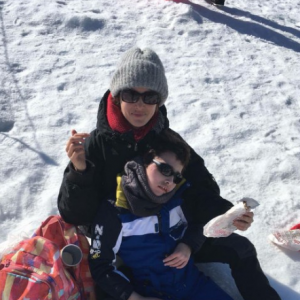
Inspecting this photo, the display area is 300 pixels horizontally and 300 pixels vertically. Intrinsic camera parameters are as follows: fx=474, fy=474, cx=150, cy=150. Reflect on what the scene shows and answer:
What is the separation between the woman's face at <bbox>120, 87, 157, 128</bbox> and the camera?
2514mm

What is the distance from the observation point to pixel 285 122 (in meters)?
4.46

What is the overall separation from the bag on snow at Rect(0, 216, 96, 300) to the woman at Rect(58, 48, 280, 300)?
4.0 inches

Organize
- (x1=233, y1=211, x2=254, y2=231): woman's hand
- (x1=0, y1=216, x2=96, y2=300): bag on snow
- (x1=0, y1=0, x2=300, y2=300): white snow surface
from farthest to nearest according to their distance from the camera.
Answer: (x1=0, y1=0, x2=300, y2=300): white snow surface < (x1=233, y1=211, x2=254, y2=231): woman's hand < (x1=0, y1=216, x2=96, y2=300): bag on snow

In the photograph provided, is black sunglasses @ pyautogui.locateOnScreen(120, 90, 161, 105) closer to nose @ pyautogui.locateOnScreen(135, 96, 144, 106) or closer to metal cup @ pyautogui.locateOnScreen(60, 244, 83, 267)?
nose @ pyautogui.locateOnScreen(135, 96, 144, 106)

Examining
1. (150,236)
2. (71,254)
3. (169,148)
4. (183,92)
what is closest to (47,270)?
(71,254)

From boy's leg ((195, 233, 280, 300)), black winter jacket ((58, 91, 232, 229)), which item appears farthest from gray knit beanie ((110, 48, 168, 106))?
boy's leg ((195, 233, 280, 300))

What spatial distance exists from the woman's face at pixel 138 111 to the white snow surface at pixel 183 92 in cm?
99

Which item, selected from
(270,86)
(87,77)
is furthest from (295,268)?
(87,77)

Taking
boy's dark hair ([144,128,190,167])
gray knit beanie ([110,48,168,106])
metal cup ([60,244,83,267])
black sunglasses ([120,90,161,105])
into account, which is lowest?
metal cup ([60,244,83,267])

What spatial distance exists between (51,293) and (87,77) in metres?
2.94

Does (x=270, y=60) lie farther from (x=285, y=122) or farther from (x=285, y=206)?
(x=285, y=206)

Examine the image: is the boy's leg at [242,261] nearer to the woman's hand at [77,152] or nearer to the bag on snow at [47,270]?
the bag on snow at [47,270]

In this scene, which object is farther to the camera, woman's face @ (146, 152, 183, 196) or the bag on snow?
woman's face @ (146, 152, 183, 196)

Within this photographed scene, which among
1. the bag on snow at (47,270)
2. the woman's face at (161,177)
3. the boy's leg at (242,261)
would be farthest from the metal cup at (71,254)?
the boy's leg at (242,261)
